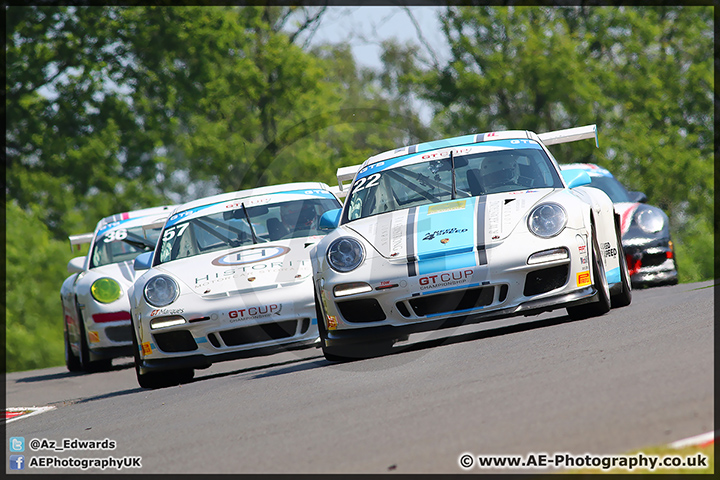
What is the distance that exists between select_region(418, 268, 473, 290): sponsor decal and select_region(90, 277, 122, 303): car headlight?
19.6ft

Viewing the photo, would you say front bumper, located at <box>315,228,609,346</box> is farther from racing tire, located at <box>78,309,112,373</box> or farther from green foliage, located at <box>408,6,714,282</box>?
green foliage, located at <box>408,6,714,282</box>

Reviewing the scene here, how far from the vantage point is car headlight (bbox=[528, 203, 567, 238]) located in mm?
6789

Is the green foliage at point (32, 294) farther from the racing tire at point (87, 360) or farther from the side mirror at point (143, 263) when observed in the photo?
the side mirror at point (143, 263)

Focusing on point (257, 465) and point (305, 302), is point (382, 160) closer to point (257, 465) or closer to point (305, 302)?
point (305, 302)

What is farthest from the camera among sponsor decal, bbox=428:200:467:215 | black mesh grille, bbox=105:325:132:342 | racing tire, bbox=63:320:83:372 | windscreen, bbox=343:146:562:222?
racing tire, bbox=63:320:83:372

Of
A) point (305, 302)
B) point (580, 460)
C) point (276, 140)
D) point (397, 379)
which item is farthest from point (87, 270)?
point (276, 140)

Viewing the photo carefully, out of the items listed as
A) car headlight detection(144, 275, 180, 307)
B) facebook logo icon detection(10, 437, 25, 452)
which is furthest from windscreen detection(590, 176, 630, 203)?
facebook logo icon detection(10, 437, 25, 452)

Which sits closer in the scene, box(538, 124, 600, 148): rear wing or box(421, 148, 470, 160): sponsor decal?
box(421, 148, 470, 160): sponsor decal

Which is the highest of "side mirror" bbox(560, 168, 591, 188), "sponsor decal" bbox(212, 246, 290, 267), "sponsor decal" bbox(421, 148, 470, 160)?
"sponsor decal" bbox(421, 148, 470, 160)

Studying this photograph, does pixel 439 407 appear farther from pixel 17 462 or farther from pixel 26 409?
pixel 26 409

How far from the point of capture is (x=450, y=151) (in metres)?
8.03

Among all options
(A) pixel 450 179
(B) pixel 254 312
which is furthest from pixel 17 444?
(A) pixel 450 179

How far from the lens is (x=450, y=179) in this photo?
25.4 ft

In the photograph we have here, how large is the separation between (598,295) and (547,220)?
70cm
